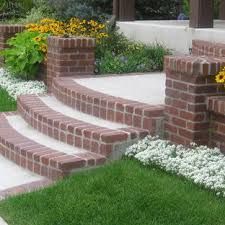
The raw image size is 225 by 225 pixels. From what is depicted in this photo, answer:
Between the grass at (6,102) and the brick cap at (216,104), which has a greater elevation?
the brick cap at (216,104)

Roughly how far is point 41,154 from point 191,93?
142 centimetres

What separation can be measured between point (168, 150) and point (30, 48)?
422 centimetres

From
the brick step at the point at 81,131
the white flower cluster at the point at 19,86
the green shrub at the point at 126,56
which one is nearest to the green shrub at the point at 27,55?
the white flower cluster at the point at 19,86

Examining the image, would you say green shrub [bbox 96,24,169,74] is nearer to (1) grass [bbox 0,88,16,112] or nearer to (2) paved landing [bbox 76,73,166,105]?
(2) paved landing [bbox 76,73,166,105]

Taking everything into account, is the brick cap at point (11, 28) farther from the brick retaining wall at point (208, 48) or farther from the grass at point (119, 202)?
the grass at point (119, 202)

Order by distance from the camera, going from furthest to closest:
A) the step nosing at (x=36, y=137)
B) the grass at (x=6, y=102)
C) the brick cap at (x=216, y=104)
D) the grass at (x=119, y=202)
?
the grass at (x=6, y=102)
the step nosing at (x=36, y=137)
the brick cap at (x=216, y=104)
the grass at (x=119, y=202)

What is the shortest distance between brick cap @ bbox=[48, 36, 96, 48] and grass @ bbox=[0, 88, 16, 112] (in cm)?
91

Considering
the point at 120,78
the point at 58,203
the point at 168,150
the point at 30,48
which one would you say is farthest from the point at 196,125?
the point at 30,48

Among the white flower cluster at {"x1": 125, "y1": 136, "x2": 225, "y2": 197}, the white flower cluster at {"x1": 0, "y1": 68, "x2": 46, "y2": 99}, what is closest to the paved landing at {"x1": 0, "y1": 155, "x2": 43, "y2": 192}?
the white flower cluster at {"x1": 125, "y1": 136, "x2": 225, "y2": 197}

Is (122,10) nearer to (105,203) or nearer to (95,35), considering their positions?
(95,35)

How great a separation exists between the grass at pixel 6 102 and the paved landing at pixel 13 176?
2.04m

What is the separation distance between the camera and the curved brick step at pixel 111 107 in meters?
5.90

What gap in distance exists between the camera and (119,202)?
4.69 meters

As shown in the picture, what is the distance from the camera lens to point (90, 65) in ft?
28.7
